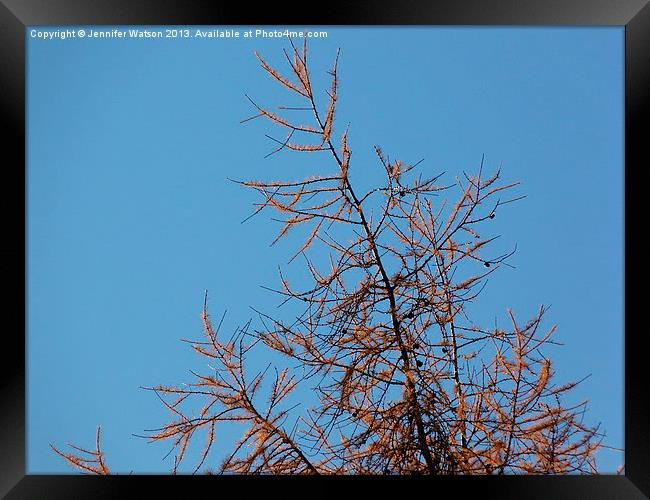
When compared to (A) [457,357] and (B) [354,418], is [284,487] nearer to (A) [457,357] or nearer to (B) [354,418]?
(B) [354,418]

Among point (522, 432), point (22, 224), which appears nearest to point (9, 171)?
point (22, 224)

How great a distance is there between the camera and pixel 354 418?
1605 mm

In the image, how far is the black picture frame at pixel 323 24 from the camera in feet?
4.96

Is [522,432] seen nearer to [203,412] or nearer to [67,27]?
[203,412]

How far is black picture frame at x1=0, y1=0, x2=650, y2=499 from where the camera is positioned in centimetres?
151

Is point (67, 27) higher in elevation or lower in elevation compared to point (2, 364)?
higher

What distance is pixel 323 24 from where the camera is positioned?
1543mm

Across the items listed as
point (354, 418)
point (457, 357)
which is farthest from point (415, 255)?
point (354, 418)

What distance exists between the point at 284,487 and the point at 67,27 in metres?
1.20
